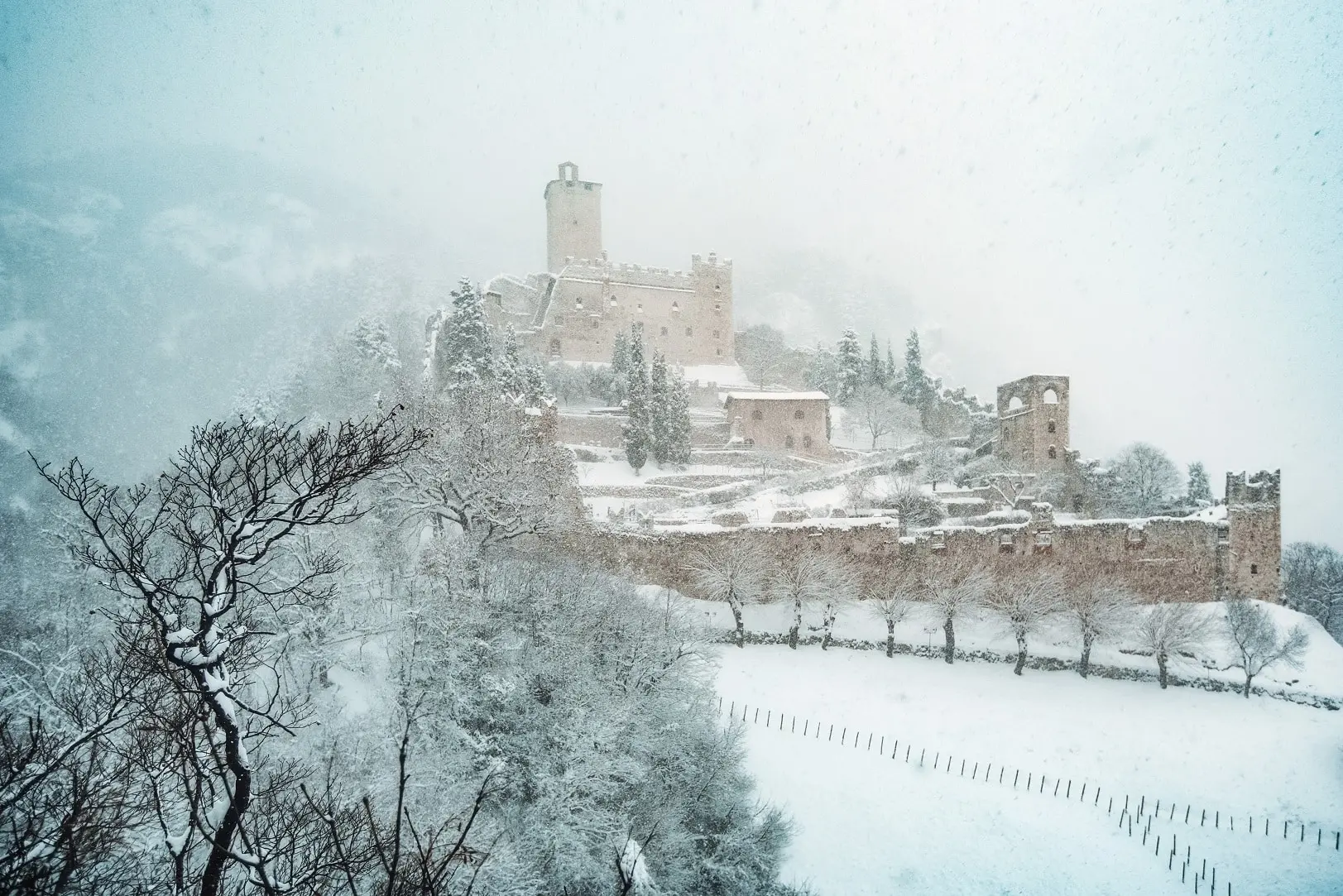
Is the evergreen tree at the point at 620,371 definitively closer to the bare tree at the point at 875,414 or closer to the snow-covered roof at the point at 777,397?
the snow-covered roof at the point at 777,397

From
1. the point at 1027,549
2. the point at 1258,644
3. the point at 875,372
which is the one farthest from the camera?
the point at 875,372

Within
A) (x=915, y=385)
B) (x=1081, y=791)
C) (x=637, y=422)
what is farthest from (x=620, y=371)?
(x=1081, y=791)

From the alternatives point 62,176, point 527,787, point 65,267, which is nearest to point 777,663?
point 527,787

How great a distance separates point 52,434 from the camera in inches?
1518

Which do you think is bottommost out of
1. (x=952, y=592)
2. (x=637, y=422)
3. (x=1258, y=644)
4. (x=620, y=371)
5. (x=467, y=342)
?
(x=1258, y=644)

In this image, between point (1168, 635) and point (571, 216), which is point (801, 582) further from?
point (571, 216)

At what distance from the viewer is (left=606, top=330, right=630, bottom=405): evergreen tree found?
121 feet

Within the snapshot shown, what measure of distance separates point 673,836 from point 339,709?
5.84m

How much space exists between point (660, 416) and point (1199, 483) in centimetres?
2440

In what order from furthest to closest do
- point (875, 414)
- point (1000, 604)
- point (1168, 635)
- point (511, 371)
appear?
point (875, 414) < point (511, 371) < point (1000, 604) < point (1168, 635)

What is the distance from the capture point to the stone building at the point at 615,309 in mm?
43812

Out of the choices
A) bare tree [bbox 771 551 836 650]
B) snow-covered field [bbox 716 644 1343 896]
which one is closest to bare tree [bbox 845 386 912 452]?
bare tree [bbox 771 551 836 650]

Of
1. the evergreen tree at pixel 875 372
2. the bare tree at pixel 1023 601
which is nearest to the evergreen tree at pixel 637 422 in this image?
the bare tree at pixel 1023 601

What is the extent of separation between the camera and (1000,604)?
59.5 feet
